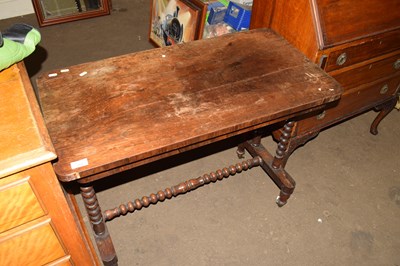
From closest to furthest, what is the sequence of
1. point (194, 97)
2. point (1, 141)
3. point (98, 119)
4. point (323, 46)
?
point (1, 141)
point (98, 119)
point (194, 97)
point (323, 46)

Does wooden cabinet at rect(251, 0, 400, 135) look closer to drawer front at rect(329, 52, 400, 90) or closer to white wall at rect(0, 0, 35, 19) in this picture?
drawer front at rect(329, 52, 400, 90)

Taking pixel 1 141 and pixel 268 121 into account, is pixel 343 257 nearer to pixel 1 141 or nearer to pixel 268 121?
pixel 268 121

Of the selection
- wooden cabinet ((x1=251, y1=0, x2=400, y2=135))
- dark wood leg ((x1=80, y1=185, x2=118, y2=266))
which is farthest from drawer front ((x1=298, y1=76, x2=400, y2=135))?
dark wood leg ((x1=80, y1=185, x2=118, y2=266))

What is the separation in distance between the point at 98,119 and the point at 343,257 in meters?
1.65

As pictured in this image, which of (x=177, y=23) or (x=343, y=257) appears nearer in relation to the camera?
(x=343, y=257)

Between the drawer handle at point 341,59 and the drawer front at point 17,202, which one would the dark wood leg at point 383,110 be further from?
the drawer front at point 17,202

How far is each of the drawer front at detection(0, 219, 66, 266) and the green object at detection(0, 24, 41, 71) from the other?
60cm

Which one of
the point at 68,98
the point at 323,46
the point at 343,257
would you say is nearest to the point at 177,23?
the point at 323,46

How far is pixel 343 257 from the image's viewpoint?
1.96 m

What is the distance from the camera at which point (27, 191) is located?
101 cm

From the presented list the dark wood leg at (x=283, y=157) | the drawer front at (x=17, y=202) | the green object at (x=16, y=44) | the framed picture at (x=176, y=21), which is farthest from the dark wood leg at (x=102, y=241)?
the framed picture at (x=176, y=21)

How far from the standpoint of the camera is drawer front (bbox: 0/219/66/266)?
1.12 m

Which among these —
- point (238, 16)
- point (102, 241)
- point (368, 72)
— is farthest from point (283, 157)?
point (238, 16)

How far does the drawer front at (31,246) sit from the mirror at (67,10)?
312 cm
